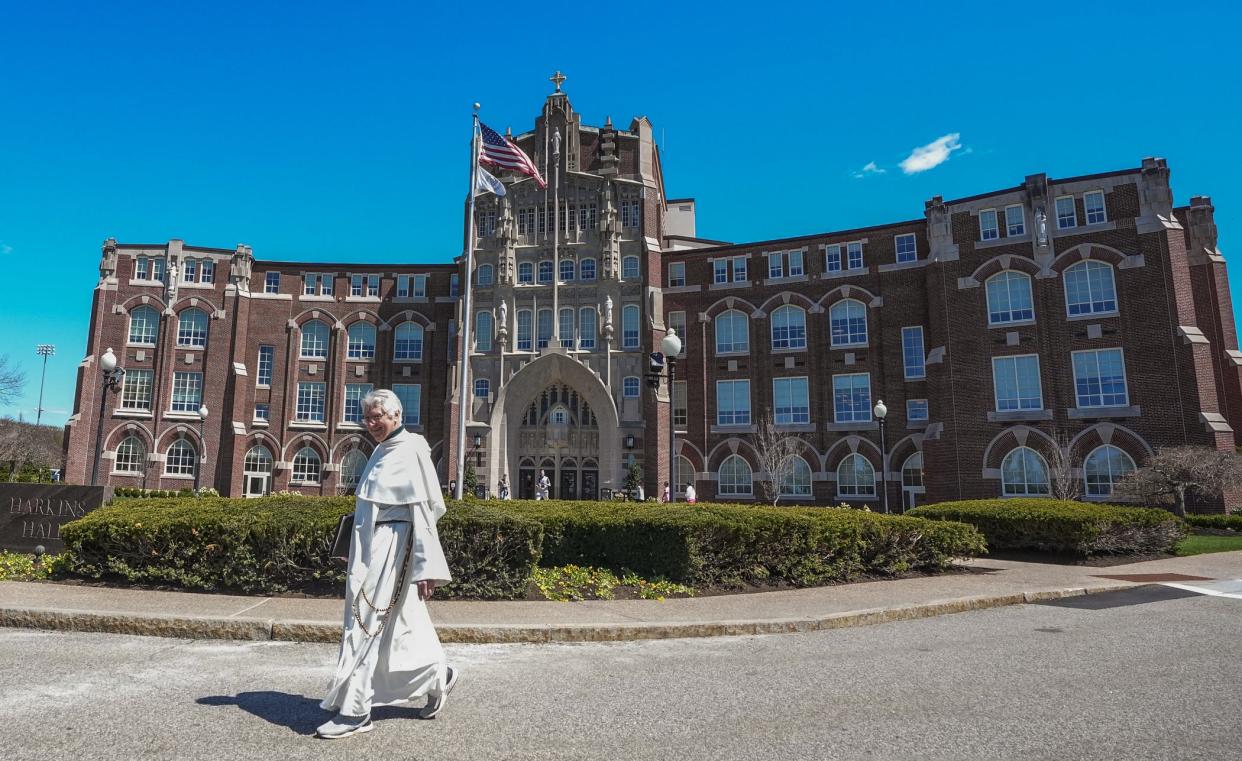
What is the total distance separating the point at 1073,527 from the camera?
14.9 m

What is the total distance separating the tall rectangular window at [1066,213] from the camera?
103 feet

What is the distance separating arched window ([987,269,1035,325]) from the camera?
31984 millimetres

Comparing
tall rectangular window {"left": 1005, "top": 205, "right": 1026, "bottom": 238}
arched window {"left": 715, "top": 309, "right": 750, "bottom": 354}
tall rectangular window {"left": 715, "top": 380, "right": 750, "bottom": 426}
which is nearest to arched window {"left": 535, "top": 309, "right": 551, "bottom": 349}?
arched window {"left": 715, "top": 309, "right": 750, "bottom": 354}

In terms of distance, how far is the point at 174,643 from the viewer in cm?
700

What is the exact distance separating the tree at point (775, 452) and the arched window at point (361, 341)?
23601 mm

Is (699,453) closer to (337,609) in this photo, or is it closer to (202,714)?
(337,609)

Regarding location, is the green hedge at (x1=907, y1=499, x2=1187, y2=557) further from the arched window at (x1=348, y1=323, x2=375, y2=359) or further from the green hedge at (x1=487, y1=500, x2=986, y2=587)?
the arched window at (x1=348, y1=323, x2=375, y2=359)

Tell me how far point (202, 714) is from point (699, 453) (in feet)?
110

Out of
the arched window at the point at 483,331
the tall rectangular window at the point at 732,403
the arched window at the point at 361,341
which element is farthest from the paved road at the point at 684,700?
the arched window at the point at 361,341

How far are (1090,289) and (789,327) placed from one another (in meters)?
13.3

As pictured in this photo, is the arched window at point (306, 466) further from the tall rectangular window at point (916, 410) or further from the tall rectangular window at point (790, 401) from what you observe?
the tall rectangular window at point (916, 410)

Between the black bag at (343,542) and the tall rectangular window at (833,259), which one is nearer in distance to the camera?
the black bag at (343,542)

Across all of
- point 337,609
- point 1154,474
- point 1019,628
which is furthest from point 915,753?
point 1154,474

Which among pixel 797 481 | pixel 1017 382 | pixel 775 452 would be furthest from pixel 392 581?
pixel 797 481
